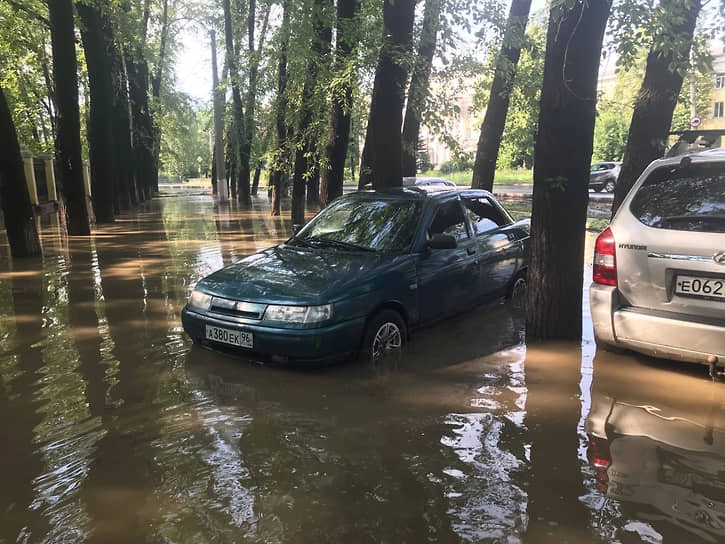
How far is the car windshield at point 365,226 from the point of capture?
578 cm

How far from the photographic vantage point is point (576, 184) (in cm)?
561

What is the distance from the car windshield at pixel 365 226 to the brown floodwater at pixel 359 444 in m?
1.09

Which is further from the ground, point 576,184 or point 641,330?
point 576,184

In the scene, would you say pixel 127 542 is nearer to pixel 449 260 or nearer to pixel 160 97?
pixel 449 260

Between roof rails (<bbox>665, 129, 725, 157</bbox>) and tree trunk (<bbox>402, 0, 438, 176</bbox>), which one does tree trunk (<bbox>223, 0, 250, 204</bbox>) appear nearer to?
tree trunk (<bbox>402, 0, 438, 176</bbox>)

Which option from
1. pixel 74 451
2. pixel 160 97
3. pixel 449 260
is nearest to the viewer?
pixel 74 451

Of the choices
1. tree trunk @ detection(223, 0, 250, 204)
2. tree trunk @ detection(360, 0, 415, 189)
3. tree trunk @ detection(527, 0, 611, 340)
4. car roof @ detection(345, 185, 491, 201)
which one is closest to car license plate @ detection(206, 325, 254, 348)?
car roof @ detection(345, 185, 491, 201)

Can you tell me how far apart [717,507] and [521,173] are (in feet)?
187

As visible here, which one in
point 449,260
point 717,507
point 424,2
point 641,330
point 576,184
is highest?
point 424,2

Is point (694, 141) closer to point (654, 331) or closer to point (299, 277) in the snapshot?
point (654, 331)

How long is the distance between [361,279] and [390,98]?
18.3 feet

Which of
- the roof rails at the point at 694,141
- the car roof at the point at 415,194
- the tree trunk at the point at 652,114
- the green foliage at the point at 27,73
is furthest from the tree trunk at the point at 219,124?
the roof rails at the point at 694,141

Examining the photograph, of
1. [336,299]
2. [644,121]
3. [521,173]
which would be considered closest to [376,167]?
[644,121]

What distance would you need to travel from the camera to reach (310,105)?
14625 millimetres
